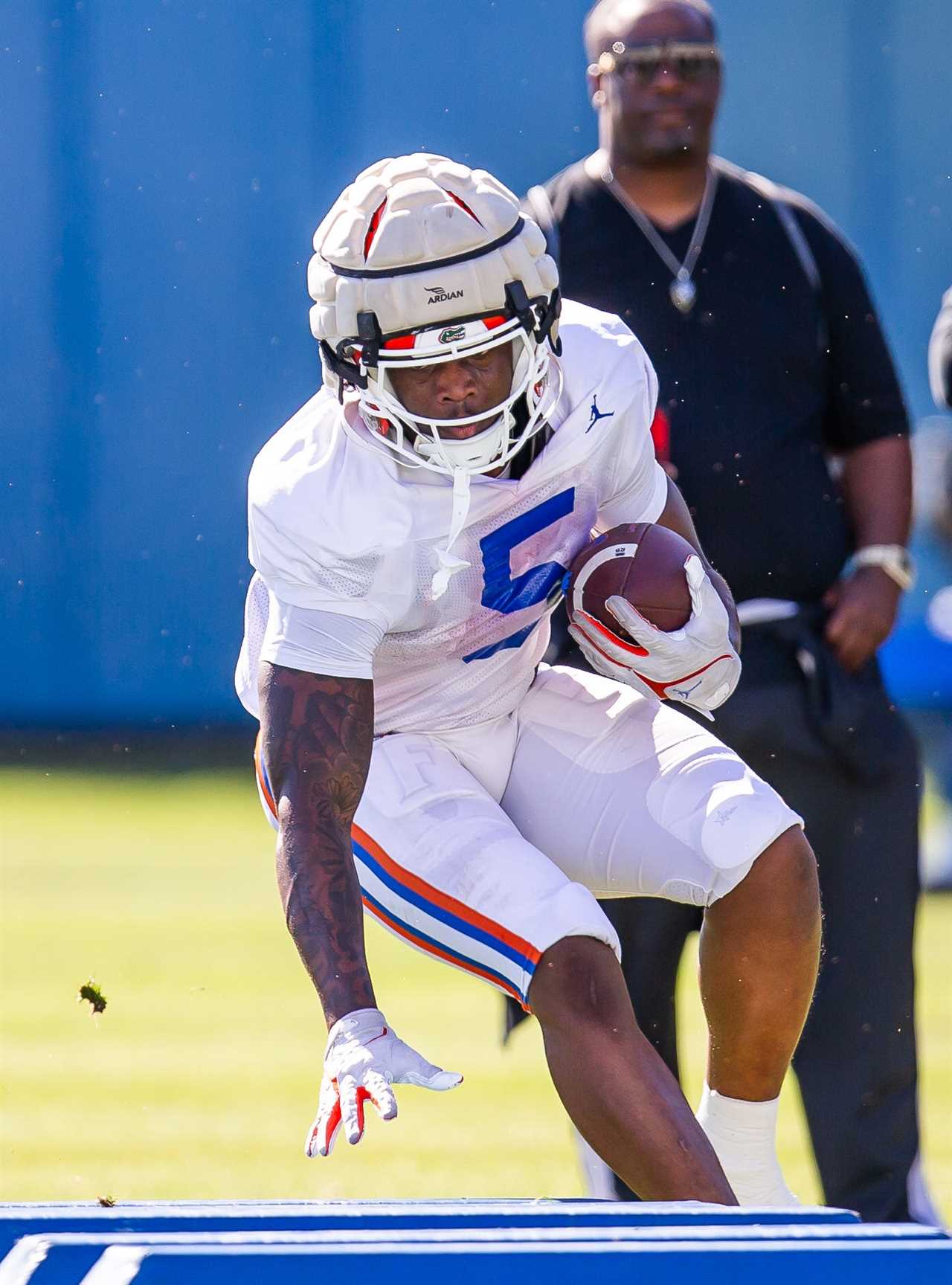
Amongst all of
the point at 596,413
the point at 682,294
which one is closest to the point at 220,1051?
the point at 682,294

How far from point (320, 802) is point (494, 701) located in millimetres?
477

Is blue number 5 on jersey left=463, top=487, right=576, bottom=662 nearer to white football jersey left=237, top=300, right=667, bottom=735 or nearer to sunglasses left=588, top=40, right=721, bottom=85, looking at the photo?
white football jersey left=237, top=300, right=667, bottom=735

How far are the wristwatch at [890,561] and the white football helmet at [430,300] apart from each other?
1075 millimetres

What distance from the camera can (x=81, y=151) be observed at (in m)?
10.3

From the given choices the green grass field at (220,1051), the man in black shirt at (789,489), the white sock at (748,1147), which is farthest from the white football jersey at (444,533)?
the green grass field at (220,1051)

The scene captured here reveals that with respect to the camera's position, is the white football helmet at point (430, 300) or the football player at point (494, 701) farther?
the white football helmet at point (430, 300)

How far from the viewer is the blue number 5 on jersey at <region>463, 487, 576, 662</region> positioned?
3.17 metres

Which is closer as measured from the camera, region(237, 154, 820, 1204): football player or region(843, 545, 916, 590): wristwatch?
region(237, 154, 820, 1204): football player

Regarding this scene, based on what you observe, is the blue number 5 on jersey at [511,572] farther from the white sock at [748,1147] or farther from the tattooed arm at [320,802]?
the white sock at [748,1147]

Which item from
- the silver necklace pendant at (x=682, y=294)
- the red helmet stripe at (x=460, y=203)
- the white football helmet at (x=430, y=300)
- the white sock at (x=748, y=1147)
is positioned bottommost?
the white sock at (x=748, y=1147)

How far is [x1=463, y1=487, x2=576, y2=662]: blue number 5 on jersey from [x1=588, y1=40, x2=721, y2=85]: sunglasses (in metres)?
1.15

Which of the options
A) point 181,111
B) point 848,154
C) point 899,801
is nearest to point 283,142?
point 181,111

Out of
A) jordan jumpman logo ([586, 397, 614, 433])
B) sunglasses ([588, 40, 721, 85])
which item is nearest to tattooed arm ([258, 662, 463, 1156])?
jordan jumpman logo ([586, 397, 614, 433])

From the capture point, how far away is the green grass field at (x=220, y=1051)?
413cm
